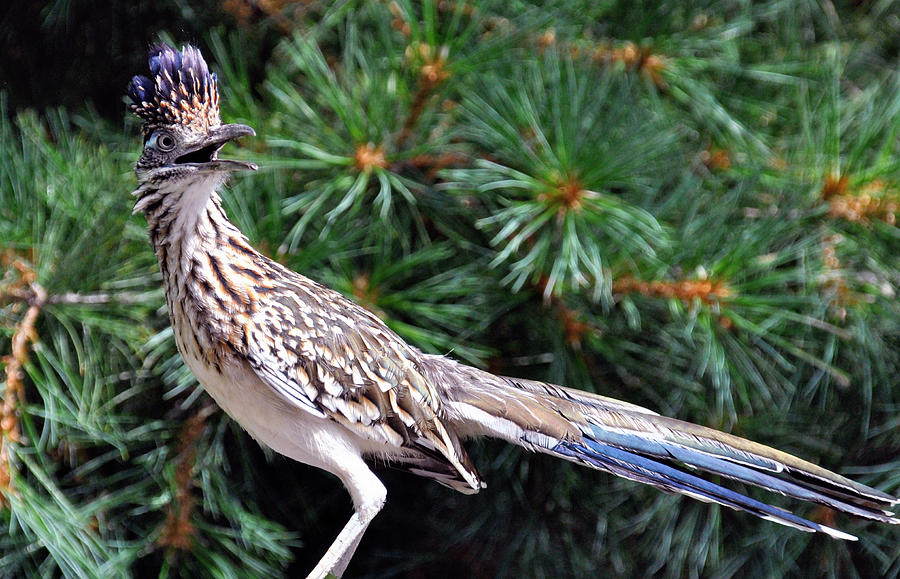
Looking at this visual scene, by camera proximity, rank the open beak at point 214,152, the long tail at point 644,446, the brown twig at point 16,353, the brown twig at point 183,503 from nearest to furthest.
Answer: the open beak at point 214,152
the long tail at point 644,446
the brown twig at point 16,353
the brown twig at point 183,503

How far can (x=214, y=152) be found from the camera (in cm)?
132

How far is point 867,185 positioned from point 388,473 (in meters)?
1.09

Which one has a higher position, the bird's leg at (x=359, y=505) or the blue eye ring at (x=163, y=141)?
the blue eye ring at (x=163, y=141)

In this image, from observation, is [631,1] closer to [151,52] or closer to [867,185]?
[867,185]

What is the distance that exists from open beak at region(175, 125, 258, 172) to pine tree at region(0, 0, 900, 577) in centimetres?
37

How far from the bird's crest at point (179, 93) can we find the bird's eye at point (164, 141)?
1 centimetres

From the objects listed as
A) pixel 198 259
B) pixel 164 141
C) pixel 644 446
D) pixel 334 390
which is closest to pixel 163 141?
pixel 164 141

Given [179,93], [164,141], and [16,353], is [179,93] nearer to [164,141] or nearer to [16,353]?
[164,141]

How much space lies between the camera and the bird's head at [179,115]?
1.29m

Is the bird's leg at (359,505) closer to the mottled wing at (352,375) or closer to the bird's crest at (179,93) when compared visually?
the mottled wing at (352,375)

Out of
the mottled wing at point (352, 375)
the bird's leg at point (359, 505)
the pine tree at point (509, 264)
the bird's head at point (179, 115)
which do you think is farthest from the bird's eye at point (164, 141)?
the bird's leg at point (359, 505)

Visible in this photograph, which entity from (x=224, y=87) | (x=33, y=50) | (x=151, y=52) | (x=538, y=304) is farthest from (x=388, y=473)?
(x=33, y=50)

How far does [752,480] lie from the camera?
1375 millimetres

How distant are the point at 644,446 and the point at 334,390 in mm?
465
